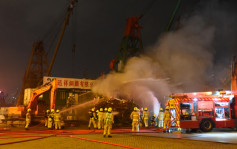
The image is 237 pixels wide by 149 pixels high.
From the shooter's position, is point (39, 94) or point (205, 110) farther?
point (39, 94)

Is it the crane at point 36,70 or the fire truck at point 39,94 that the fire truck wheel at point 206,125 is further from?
the crane at point 36,70

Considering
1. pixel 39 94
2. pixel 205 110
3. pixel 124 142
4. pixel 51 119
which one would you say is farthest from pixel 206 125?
pixel 39 94

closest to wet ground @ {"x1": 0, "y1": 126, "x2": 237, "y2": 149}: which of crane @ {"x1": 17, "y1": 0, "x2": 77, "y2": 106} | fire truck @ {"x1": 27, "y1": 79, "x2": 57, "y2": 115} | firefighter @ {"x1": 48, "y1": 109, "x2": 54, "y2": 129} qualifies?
firefighter @ {"x1": 48, "y1": 109, "x2": 54, "y2": 129}

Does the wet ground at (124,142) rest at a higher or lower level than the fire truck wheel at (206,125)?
lower

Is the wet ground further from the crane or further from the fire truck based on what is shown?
the crane

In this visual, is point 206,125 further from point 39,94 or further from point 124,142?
point 39,94

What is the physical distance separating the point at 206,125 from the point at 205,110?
37.4 inches

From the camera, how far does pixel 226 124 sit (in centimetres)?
1464

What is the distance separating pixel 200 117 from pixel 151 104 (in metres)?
12.5

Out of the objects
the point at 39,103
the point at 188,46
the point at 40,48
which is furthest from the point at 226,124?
the point at 40,48

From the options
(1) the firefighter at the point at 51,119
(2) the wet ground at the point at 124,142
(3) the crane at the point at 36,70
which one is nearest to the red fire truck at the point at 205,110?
(2) the wet ground at the point at 124,142

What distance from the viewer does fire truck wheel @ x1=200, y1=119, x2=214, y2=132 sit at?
14564 millimetres

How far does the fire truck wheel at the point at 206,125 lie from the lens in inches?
573

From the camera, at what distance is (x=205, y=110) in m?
14.8
